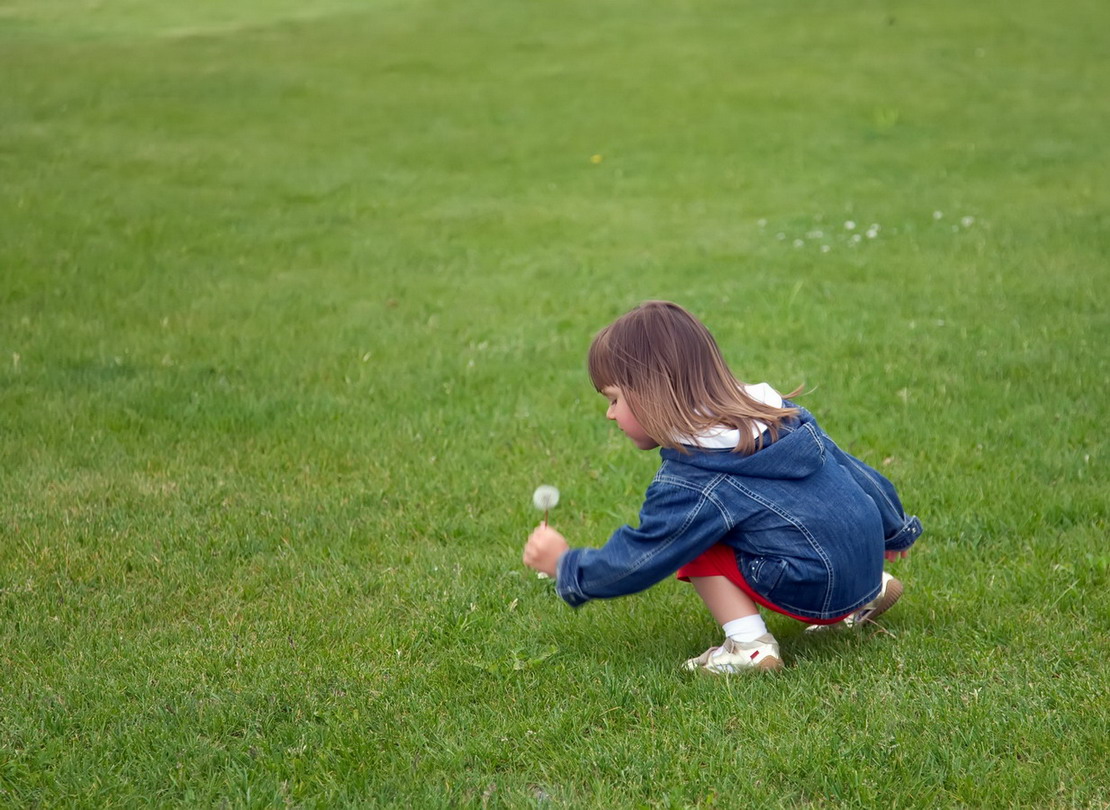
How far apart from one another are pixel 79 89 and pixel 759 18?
43.3 feet

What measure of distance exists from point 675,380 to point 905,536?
3.42 feet

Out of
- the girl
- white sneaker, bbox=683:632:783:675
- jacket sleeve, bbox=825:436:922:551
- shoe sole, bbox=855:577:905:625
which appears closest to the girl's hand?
the girl

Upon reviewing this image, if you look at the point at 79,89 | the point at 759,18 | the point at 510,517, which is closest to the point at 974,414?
the point at 510,517

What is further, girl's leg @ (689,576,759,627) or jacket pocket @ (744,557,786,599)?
girl's leg @ (689,576,759,627)

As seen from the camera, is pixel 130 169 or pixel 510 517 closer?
pixel 510 517

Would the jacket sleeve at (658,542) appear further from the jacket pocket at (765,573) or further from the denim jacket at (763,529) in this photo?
the jacket pocket at (765,573)

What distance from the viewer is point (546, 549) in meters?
3.71

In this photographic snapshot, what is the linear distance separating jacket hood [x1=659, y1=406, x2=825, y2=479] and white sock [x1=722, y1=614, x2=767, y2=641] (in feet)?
1.55

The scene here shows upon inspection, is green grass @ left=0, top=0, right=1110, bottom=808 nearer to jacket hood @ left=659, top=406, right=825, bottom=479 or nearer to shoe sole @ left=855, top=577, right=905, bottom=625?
shoe sole @ left=855, top=577, right=905, bottom=625

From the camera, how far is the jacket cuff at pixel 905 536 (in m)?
3.95

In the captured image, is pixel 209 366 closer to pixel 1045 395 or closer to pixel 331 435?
pixel 331 435

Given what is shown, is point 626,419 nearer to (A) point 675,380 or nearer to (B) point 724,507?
(A) point 675,380

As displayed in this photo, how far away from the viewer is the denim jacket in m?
3.50

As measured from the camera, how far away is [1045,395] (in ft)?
19.9
